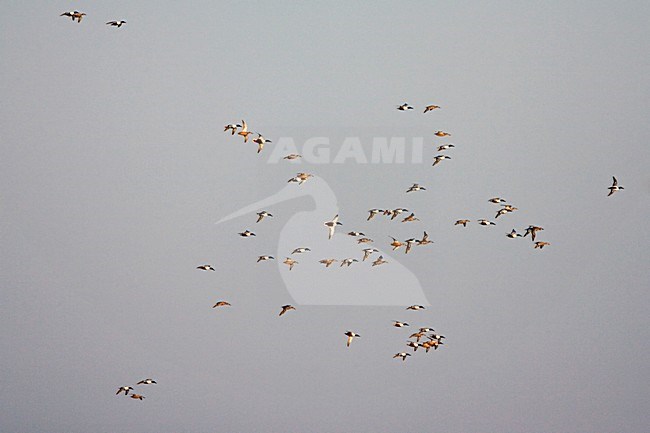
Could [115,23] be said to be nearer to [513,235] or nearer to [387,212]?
[387,212]

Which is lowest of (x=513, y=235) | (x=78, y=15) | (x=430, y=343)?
(x=430, y=343)

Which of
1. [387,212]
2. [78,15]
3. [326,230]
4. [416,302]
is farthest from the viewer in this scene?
[416,302]

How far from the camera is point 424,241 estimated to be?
4394 cm

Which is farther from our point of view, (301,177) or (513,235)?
(301,177)

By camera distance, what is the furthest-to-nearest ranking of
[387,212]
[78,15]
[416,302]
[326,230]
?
[416,302]
[326,230]
[387,212]
[78,15]

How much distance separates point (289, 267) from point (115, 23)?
2123 centimetres

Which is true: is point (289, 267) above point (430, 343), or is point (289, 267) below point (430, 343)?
above

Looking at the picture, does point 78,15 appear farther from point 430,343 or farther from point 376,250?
point 376,250

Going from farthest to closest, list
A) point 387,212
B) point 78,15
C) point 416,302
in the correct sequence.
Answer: point 416,302
point 387,212
point 78,15

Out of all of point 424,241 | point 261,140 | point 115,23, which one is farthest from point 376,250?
point 115,23

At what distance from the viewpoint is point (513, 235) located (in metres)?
39.9

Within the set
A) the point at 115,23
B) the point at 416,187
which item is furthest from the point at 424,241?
the point at 115,23

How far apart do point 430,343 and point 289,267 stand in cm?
1582

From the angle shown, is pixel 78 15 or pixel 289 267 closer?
pixel 78 15
